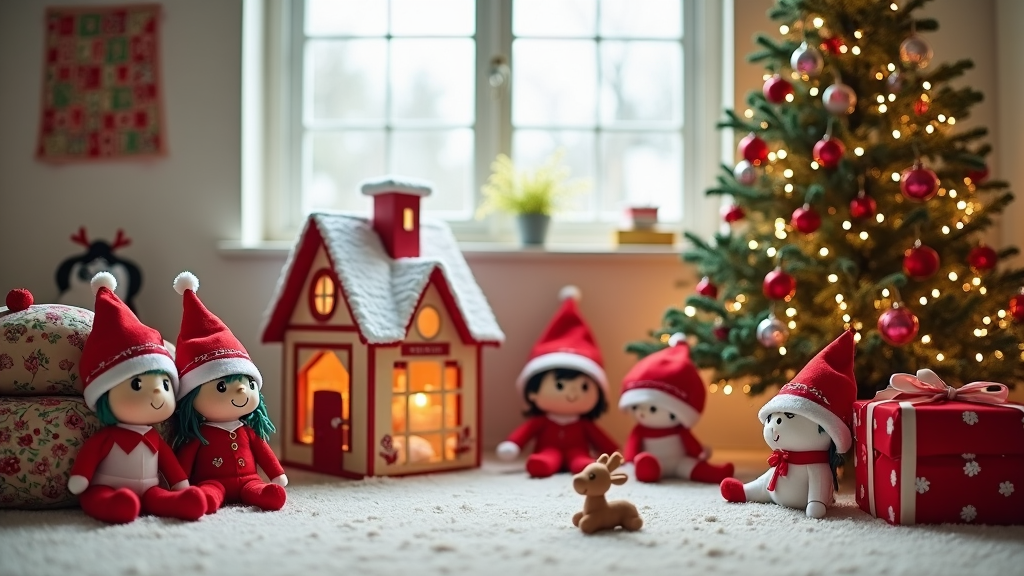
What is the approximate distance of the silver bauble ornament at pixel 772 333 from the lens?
2.57 metres

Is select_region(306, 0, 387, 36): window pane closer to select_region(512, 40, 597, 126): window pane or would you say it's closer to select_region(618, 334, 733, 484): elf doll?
select_region(512, 40, 597, 126): window pane

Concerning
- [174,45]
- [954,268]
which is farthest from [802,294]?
[174,45]

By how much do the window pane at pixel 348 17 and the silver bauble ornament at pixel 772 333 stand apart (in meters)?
1.92

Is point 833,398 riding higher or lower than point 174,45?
lower

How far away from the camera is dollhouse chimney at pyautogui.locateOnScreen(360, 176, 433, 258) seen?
111 inches

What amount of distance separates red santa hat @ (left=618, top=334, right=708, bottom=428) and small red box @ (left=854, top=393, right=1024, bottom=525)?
72cm

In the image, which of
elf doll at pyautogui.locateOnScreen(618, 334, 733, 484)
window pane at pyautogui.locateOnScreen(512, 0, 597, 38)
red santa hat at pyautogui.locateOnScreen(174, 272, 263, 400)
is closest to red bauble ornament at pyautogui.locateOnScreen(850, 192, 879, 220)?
elf doll at pyautogui.locateOnScreen(618, 334, 733, 484)

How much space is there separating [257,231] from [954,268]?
2409 millimetres

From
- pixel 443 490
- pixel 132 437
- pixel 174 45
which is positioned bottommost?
pixel 443 490

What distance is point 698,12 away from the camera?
3574 mm

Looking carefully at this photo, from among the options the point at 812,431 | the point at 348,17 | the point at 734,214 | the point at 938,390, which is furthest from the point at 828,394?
the point at 348,17

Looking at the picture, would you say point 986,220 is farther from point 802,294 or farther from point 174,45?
point 174,45

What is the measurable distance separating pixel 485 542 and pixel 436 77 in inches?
86.3

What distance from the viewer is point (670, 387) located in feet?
8.78
